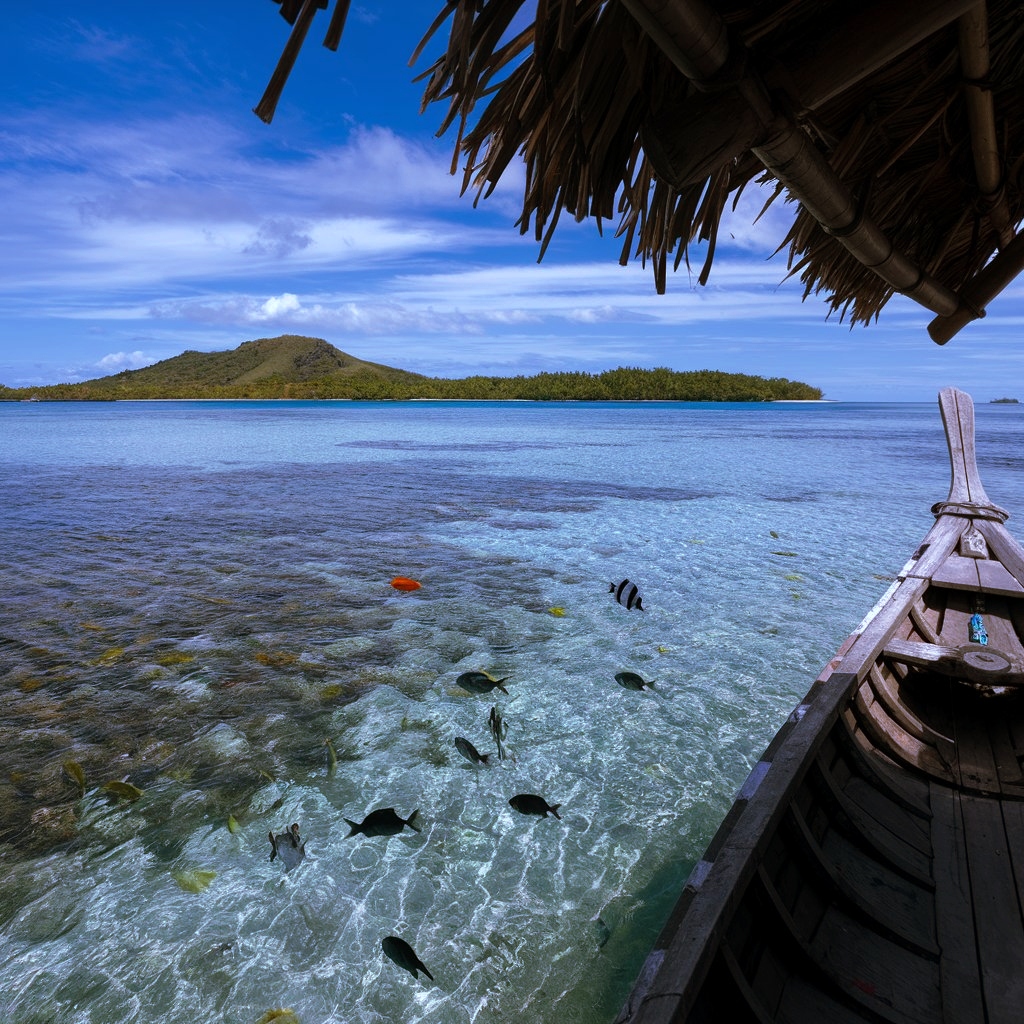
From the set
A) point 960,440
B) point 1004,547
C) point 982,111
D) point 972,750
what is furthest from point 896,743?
point 960,440

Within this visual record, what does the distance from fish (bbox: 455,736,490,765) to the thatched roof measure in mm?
2400

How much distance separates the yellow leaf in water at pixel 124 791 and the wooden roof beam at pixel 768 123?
390 cm

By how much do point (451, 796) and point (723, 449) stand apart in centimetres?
2354

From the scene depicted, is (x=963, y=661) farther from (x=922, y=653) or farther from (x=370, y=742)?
(x=370, y=742)

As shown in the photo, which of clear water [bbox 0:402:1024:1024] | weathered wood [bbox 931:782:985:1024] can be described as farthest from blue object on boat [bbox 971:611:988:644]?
weathered wood [bbox 931:782:985:1024]

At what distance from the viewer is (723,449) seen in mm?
25156

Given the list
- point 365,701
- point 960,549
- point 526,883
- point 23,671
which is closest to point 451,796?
point 526,883

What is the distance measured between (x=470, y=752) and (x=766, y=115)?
3042 millimetres

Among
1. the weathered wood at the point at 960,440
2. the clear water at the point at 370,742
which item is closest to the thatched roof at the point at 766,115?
the clear water at the point at 370,742

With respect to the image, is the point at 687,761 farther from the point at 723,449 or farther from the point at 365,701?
the point at 723,449

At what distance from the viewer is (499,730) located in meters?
3.95

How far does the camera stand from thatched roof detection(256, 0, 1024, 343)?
1.58 m

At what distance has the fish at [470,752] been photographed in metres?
3.40

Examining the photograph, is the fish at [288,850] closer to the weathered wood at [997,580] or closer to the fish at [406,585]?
the fish at [406,585]
